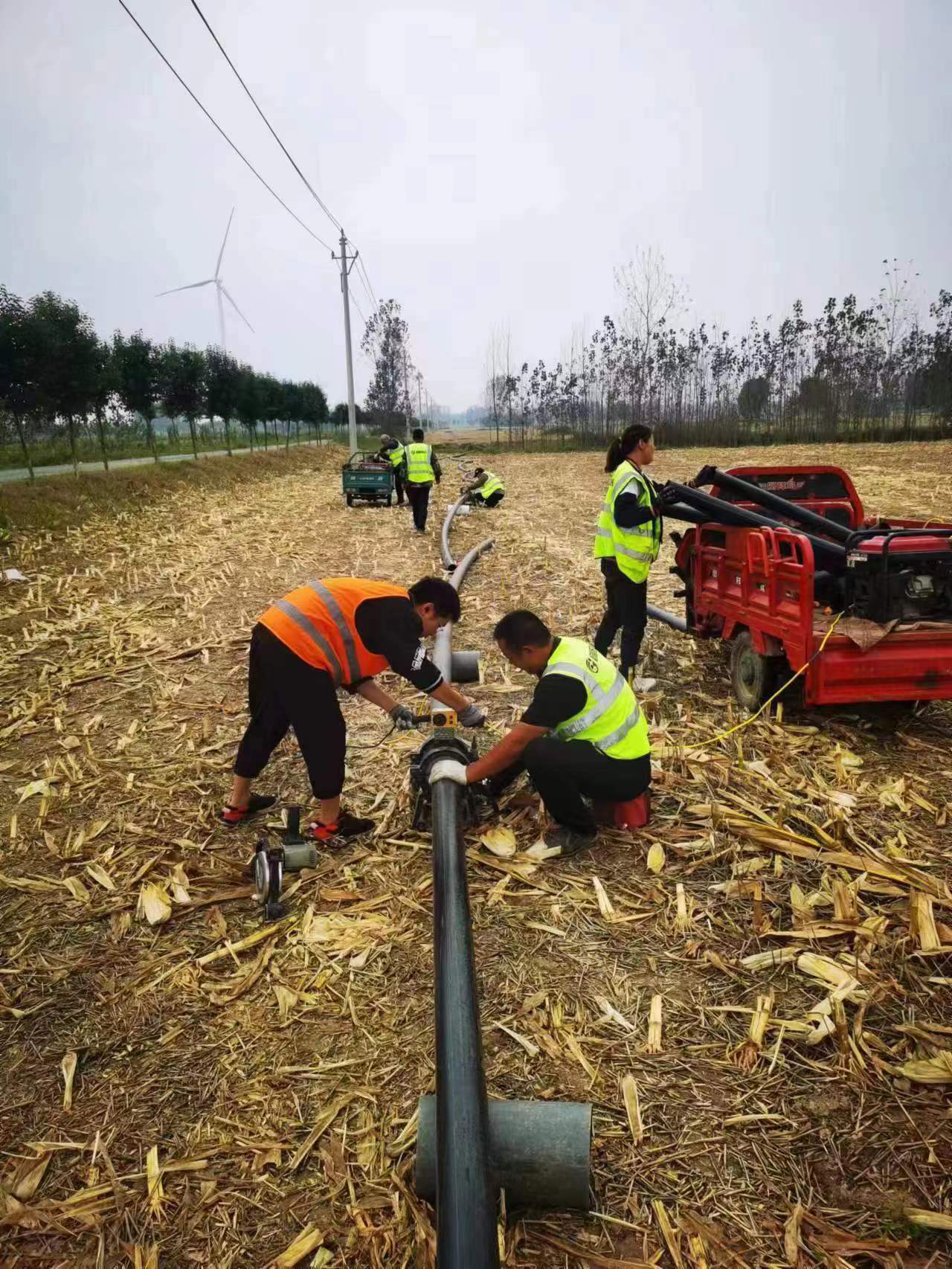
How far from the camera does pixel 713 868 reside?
391cm

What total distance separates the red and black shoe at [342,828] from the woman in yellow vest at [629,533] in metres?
2.70

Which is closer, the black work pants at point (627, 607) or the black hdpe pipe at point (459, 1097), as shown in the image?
the black hdpe pipe at point (459, 1097)

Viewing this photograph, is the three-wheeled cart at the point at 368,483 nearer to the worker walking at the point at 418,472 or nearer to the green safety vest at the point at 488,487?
the green safety vest at the point at 488,487

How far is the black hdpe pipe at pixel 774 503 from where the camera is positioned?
578 cm

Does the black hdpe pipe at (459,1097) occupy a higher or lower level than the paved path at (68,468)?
lower

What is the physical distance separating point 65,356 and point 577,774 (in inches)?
770

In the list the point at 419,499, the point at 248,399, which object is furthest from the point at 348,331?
the point at 419,499

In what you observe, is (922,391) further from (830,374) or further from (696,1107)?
(696,1107)

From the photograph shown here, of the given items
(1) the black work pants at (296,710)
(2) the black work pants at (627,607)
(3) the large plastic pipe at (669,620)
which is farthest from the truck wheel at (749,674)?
(1) the black work pants at (296,710)

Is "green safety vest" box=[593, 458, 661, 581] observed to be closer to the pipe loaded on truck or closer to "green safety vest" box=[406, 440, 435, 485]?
the pipe loaded on truck

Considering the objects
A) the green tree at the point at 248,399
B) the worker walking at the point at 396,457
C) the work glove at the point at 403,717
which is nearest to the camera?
the work glove at the point at 403,717

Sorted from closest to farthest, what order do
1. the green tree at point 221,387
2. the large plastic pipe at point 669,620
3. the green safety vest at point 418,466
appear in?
the large plastic pipe at point 669,620 < the green safety vest at point 418,466 < the green tree at point 221,387

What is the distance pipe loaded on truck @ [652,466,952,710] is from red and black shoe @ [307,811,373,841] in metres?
2.91

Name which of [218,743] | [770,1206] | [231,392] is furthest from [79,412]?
[770,1206]
